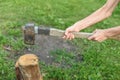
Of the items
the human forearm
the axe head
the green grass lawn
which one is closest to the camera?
the human forearm

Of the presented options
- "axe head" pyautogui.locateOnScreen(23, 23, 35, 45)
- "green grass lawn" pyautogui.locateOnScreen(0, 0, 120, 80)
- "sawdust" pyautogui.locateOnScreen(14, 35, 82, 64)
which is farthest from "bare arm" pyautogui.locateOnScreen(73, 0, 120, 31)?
"sawdust" pyautogui.locateOnScreen(14, 35, 82, 64)

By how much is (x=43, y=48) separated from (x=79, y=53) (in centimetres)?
67

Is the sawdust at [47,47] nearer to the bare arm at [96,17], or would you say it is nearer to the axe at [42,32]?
the axe at [42,32]

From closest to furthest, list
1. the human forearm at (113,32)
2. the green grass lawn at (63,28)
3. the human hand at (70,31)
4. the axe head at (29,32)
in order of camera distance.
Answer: the human forearm at (113,32) → the human hand at (70,31) → the axe head at (29,32) → the green grass lawn at (63,28)

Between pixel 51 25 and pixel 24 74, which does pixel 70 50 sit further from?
pixel 24 74

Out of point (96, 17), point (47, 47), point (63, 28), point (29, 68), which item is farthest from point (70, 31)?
point (63, 28)

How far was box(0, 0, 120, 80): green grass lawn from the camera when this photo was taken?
228 inches

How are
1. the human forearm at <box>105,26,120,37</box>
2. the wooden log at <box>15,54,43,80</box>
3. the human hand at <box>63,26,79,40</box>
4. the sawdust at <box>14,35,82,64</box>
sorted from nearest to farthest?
the wooden log at <box>15,54,43,80</box> < the human forearm at <box>105,26,120,37</box> < the human hand at <box>63,26,79,40</box> < the sawdust at <box>14,35,82,64</box>

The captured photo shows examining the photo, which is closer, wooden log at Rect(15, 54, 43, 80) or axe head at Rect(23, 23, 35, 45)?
wooden log at Rect(15, 54, 43, 80)

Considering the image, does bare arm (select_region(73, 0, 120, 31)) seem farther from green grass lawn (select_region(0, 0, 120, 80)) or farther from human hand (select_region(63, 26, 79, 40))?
green grass lawn (select_region(0, 0, 120, 80))

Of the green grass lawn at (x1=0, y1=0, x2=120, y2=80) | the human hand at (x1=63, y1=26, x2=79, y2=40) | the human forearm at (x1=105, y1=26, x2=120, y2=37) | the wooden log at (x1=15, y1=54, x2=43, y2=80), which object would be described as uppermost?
the human forearm at (x1=105, y1=26, x2=120, y2=37)

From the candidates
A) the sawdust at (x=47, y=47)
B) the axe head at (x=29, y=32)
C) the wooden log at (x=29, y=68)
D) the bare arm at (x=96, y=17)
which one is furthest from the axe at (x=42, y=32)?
the sawdust at (x=47, y=47)

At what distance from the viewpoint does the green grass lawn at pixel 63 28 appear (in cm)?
578

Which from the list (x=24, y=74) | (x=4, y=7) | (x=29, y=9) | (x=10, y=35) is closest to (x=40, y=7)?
(x=29, y=9)
